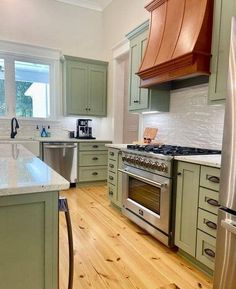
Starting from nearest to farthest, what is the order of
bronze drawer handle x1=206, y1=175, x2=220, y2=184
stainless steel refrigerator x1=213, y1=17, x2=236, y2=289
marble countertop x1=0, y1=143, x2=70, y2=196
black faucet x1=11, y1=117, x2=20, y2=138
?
marble countertop x1=0, y1=143, x2=70, y2=196 → stainless steel refrigerator x1=213, y1=17, x2=236, y2=289 → bronze drawer handle x1=206, y1=175, x2=220, y2=184 → black faucet x1=11, y1=117, x2=20, y2=138

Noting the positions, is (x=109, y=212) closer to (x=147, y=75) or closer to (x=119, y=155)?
(x=119, y=155)

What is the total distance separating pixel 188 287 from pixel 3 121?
13.1 feet

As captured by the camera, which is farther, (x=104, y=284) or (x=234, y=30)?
(x=104, y=284)

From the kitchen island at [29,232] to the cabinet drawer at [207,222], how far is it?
1.21 metres

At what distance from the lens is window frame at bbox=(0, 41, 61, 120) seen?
4.34 m

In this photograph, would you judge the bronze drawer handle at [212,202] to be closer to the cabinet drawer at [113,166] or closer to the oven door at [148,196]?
the oven door at [148,196]

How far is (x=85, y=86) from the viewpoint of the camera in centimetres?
463

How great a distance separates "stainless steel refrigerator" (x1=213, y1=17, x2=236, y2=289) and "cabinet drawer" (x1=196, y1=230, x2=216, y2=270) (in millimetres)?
283

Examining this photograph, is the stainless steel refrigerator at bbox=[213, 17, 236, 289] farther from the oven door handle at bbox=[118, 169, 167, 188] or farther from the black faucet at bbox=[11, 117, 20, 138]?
the black faucet at bbox=[11, 117, 20, 138]

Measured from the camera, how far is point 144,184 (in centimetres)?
255

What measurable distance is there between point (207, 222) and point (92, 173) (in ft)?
9.58

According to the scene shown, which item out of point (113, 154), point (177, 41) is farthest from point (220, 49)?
point (113, 154)

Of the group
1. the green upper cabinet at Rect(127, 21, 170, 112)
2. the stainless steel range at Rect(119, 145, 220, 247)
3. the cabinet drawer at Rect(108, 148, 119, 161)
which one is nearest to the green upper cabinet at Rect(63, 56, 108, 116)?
the green upper cabinet at Rect(127, 21, 170, 112)

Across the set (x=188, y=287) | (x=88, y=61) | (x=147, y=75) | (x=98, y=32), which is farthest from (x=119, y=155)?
(x=98, y=32)
